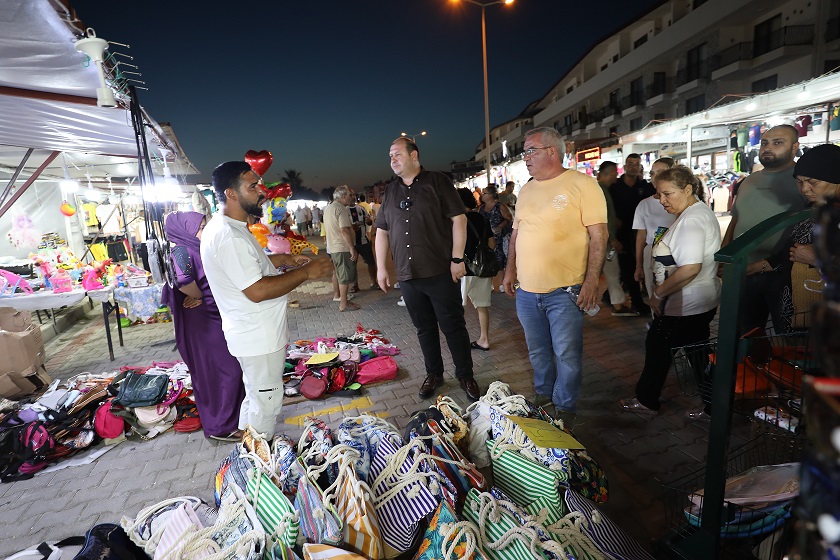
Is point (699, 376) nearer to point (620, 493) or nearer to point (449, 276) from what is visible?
point (620, 493)

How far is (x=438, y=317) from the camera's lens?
4.03 m

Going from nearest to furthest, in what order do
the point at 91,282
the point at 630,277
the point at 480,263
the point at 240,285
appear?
the point at 240,285 → the point at 480,263 → the point at 91,282 → the point at 630,277

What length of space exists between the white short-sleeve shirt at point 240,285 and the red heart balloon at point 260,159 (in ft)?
7.91

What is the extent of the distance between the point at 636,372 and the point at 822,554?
160 inches

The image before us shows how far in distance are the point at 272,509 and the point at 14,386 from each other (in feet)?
14.8

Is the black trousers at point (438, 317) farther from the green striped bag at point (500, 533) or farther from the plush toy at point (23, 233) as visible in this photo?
the plush toy at point (23, 233)

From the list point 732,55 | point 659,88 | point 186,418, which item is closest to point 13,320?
point 186,418

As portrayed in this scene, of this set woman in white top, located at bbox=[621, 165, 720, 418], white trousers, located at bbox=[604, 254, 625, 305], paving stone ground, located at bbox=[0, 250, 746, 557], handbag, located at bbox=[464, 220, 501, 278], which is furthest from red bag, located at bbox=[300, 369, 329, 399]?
white trousers, located at bbox=[604, 254, 625, 305]

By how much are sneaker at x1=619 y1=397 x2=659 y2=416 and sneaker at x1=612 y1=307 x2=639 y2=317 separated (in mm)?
2756

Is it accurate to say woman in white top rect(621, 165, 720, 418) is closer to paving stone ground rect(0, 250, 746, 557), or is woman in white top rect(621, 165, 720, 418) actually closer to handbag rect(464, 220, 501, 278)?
paving stone ground rect(0, 250, 746, 557)

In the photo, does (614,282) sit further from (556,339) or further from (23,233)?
(23,233)

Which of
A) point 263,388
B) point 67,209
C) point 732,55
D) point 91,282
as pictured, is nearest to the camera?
point 263,388

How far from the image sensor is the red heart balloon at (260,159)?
4996 millimetres

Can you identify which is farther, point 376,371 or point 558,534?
point 376,371
